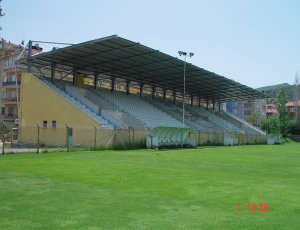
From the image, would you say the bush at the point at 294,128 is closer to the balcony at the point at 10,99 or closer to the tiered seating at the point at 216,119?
the tiered seating at the point at 216,119

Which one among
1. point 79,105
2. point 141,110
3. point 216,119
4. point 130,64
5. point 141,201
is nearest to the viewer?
point 141,201

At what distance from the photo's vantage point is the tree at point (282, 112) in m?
86.8

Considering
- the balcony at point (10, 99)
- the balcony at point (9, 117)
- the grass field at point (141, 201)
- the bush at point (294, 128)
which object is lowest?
the grass field at point (141, 201)

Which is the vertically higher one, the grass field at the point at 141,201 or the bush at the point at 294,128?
the bush at the point at 294,128

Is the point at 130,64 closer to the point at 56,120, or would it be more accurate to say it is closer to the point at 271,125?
the point at 56,120

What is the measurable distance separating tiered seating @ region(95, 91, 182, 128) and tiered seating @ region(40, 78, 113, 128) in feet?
19.3

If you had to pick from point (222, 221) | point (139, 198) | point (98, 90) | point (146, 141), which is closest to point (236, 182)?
point (139, 198)

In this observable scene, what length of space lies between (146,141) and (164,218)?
28.3 metres

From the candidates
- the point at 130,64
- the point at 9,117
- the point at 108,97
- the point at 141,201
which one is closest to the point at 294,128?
the point at 108,97

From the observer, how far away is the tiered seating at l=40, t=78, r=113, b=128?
1353 inches

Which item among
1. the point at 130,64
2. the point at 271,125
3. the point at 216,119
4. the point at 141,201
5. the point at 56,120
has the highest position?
the point at 130,64

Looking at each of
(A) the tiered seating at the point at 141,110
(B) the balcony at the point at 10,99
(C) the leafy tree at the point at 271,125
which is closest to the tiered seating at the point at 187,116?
(A) the tiered seating at the point at 141,110

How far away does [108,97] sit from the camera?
45.3 meters

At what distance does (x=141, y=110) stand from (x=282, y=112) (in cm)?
5624
